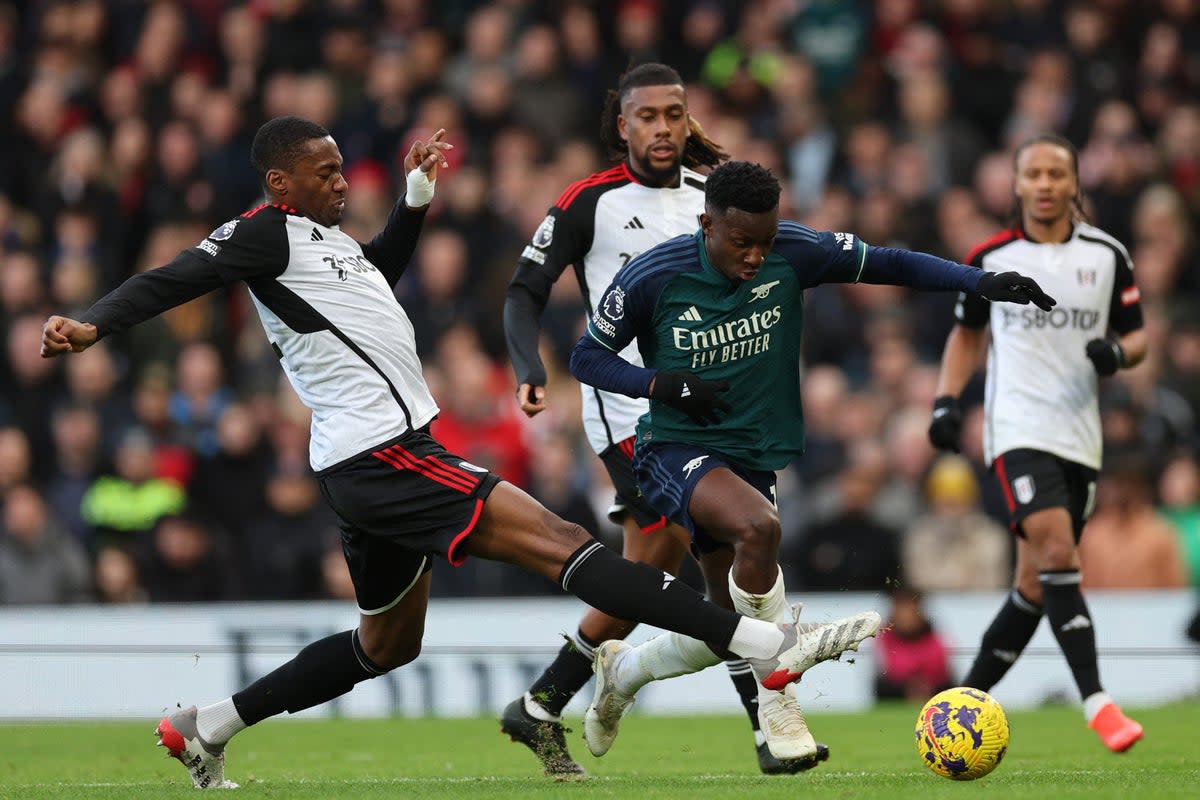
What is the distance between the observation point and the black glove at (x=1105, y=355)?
358 inches

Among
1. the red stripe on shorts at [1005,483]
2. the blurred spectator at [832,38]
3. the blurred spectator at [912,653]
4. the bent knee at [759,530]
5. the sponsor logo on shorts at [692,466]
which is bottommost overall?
the blurred spectator at [912,653]

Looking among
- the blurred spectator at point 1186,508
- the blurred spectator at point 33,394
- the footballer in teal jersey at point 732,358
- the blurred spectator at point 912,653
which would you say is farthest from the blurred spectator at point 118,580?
the footballer in teal jersey at point 732,358

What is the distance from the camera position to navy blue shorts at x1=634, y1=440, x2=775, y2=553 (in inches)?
289

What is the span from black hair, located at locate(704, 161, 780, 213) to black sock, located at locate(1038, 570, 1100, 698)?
113 inches

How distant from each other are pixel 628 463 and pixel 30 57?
41.8 feet

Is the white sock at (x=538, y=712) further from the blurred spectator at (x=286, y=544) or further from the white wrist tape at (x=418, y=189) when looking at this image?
the blurred spectator at (x=286, y=544)

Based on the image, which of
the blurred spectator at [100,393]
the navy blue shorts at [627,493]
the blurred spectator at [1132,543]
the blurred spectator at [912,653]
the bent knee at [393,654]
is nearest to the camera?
the bent knee at [393,654]

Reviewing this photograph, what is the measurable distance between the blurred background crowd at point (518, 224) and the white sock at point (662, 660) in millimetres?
4968

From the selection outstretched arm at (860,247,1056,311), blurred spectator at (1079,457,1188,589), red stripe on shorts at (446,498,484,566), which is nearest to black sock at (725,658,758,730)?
red stripe on shorts at (446,498,484,566)

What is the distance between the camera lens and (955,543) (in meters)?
13.1

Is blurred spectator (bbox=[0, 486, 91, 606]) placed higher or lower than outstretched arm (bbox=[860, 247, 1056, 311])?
lower

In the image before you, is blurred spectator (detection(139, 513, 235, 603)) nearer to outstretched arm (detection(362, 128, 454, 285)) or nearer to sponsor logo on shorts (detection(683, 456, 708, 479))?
outstretched arm (detection(362, 128, 454, 285))

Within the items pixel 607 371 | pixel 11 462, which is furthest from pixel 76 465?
pixel 607 371

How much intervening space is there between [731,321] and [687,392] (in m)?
0.46
